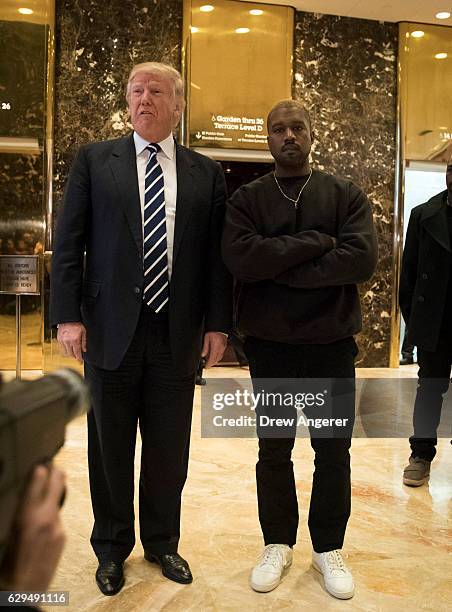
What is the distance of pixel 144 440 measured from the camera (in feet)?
7.66

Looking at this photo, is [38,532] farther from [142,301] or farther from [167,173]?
[167,173]

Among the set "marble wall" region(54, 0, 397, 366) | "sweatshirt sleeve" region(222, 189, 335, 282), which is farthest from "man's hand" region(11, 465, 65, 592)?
"marble wall" region(54, 0, 397, 366)

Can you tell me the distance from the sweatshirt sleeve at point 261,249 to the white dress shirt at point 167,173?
0.19 metres

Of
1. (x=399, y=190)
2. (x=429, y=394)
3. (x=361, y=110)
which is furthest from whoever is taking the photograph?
(x=399, y=190)

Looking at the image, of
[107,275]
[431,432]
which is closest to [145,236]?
[107,275]

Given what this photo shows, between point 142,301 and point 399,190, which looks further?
point 399,190

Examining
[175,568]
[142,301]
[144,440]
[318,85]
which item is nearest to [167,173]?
[142,301]

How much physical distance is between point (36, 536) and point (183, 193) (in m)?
1.87

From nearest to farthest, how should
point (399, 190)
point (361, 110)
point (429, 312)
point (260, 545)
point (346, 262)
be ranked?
point (346, 262)
point (260, 545)
point (429, 312)
point (361, 110)
point (399, 190)

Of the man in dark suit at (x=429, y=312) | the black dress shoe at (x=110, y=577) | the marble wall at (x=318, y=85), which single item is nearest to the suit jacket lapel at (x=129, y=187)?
the black dress shoe at (x=110, y=577)

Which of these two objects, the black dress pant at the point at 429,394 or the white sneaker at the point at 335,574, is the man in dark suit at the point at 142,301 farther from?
the black dress pant at the point at 429,394

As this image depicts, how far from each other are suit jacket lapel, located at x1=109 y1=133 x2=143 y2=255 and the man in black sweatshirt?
0.98ft

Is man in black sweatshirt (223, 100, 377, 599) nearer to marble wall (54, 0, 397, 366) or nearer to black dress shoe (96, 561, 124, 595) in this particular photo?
black dress shoe (96, 561, 124, 595)

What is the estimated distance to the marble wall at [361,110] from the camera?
6.75 m
